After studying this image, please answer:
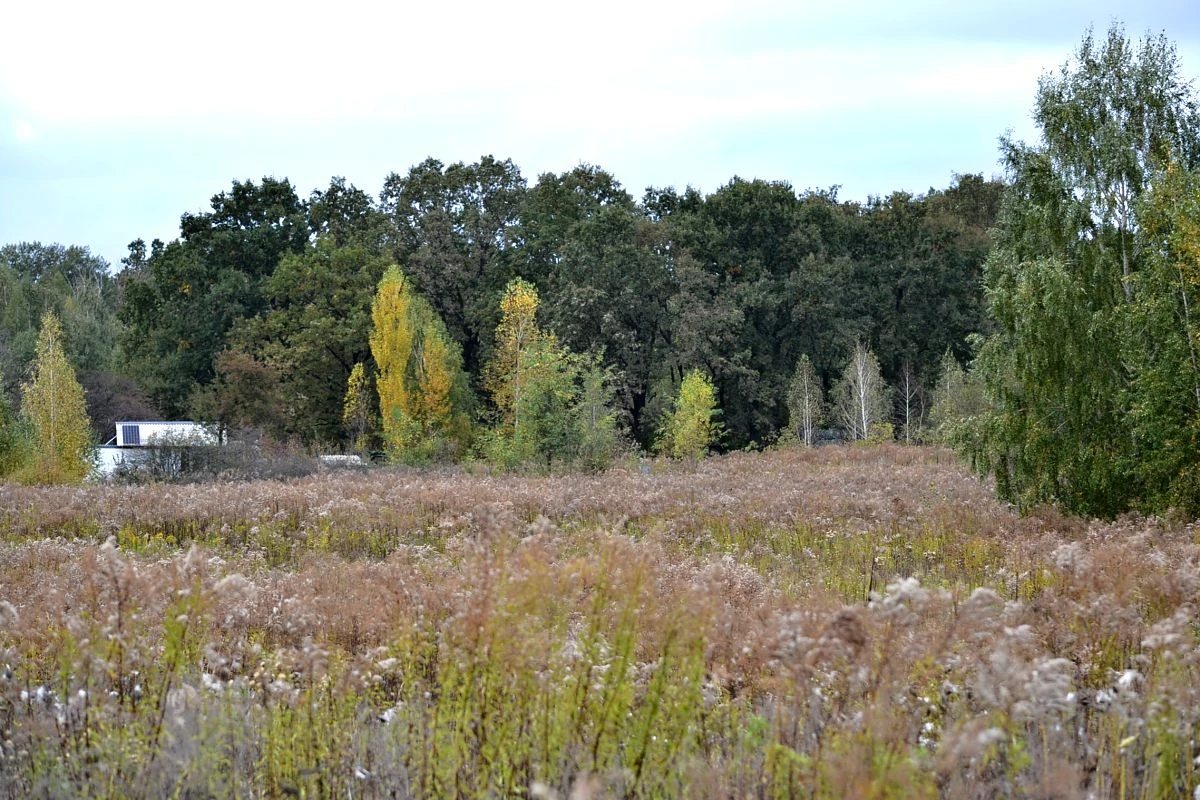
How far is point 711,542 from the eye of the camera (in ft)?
46.7

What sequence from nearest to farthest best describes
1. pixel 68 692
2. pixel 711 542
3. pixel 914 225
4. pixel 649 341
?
pixel 68 692 < pixel 711 542 < pixel 649 341 < pixel 914 225

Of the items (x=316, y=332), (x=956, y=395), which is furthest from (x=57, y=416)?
A: (x=956, y=395)

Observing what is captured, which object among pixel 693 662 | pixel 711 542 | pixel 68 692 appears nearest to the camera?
pixel 693 662

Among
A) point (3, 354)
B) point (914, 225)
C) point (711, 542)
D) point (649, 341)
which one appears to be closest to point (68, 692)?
point (711, 542)

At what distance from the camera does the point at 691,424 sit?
1446 inches

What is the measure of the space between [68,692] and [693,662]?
262 cm

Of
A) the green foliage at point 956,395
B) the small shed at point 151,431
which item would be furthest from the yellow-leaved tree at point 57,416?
the green foliage at point 956,395

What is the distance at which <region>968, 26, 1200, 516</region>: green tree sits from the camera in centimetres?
1555

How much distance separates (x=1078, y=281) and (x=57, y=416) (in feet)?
87.5

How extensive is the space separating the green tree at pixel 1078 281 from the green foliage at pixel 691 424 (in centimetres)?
1909

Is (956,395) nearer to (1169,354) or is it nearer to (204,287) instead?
(1169,354)

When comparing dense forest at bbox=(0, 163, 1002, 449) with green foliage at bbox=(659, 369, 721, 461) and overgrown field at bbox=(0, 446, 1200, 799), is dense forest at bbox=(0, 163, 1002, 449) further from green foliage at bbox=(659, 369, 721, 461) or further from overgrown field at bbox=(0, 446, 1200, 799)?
overgrown field at bbox=(0, 446, 1200, 799)

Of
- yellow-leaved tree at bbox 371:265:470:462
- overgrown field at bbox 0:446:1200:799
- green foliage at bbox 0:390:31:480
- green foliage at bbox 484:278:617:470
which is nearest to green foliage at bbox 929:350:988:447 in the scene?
green foliage at bbox 484:278:617:470

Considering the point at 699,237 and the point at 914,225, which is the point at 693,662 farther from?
the point at 914,225
